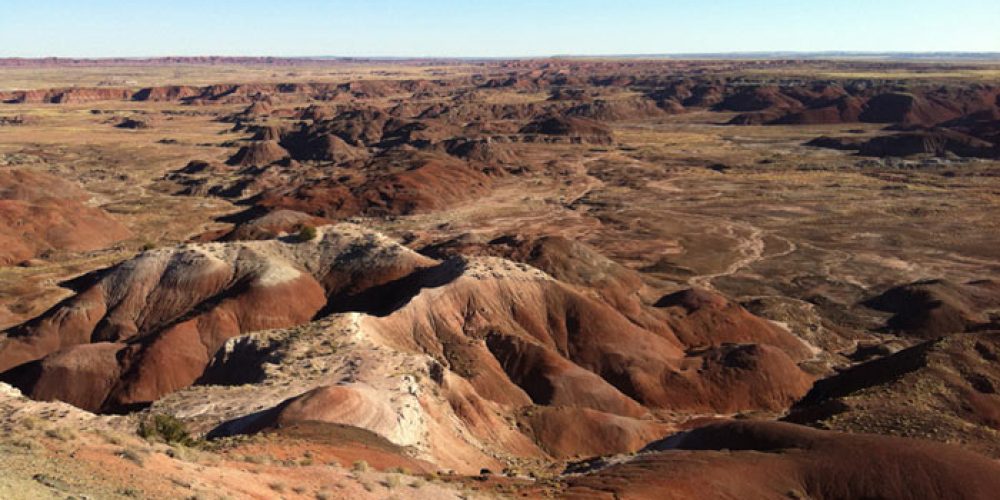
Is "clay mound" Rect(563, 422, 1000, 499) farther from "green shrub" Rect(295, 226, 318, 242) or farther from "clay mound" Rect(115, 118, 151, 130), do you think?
"clay mound" Rect(115, 118, 151, 130)

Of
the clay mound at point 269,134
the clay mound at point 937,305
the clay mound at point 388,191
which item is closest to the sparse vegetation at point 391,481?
the clay mound at point 937,305

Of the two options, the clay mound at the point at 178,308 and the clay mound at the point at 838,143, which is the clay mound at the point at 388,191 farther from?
the clay mound at the point at 838,143

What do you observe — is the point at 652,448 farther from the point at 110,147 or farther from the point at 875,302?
the point at 110,147

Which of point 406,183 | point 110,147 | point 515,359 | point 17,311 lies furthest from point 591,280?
point 110,147

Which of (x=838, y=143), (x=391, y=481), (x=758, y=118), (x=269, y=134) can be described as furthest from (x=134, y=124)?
(x=391, y=481)

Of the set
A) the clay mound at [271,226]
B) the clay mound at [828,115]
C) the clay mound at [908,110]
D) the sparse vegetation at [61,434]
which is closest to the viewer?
the sparse vegetation at [61,434]

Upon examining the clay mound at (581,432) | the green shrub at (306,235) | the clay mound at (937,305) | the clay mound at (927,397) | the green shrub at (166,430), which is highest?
the green shrub at (306,235)

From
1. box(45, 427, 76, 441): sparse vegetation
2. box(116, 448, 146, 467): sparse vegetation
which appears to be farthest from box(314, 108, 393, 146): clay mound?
box(116, 448, 146, 467): sparse vegetation

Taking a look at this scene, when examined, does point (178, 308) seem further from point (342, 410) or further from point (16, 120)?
point (16, 120)
